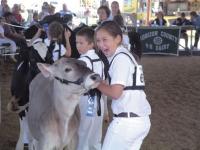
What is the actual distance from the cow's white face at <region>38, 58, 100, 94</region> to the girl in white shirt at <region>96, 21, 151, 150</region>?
183 mm

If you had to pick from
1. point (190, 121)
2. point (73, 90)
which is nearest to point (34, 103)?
point (73, 90)

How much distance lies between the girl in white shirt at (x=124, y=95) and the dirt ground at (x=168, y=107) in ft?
8.08

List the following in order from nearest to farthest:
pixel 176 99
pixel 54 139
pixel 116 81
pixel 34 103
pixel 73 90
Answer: pixel 116 81, pixel 73 90, pixel 54 139, pixel 34 103, pixel 176 99

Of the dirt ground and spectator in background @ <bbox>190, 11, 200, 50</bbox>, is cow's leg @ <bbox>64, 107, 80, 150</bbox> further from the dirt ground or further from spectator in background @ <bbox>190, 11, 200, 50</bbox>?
spectator in background @ <bbox>190, 11, 200, 50</bbox>

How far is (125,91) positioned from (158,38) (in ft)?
47.4

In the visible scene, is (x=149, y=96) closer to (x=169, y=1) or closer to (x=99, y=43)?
(x=99, y=43)

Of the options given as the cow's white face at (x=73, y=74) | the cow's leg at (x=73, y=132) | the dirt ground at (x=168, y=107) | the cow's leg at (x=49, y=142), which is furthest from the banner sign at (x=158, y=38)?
the cow's white face at (x=73, y=74)

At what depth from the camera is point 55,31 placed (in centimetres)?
589

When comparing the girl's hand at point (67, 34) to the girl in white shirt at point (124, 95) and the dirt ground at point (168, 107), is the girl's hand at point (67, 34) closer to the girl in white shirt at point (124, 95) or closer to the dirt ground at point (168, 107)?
the dirt ground at point (168, 107)

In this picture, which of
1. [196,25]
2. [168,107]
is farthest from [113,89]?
[196,25]

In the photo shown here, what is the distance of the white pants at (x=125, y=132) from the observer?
12.1ft

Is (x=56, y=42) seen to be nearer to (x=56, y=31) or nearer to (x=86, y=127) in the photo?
(x=56, y=31)

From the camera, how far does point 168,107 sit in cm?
876

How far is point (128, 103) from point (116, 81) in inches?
9.9
